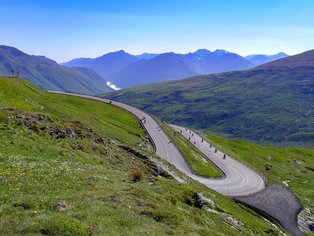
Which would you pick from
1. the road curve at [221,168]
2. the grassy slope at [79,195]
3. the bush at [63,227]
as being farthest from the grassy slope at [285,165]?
the bush at [63,227]

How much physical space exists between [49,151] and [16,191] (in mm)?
13856

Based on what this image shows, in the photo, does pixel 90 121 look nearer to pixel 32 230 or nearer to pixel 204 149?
pixel 204 149

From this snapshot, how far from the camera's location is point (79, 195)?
97.5ft

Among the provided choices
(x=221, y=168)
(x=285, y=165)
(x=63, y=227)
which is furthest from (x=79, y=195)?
(x=285, y=165)

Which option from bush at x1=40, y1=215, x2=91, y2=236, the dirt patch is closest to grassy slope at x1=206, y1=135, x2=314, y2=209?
the dirt patch

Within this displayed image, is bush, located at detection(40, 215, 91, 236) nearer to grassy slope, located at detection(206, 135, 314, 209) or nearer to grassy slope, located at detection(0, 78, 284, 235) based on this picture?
grassy slope, located at detection(0, 78, 284, 235)

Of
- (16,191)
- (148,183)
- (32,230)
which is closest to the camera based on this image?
(32,230)

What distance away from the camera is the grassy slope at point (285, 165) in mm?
101662

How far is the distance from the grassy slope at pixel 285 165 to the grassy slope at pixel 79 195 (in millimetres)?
53711

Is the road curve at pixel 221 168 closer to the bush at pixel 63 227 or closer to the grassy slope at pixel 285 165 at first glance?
the grassy slope at pixel 285 165

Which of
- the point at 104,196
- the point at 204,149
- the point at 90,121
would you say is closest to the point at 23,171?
the point at 104,196

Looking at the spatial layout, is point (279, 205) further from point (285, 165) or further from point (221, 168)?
point (285, 165)

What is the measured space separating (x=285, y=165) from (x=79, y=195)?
424 feet

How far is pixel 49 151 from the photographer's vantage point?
41750mm
